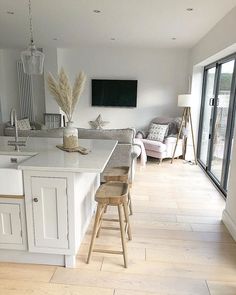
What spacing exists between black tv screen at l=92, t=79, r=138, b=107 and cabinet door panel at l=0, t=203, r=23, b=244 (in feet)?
15.6

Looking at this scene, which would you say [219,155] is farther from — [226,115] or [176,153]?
[176,153]

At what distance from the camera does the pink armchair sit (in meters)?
5.32

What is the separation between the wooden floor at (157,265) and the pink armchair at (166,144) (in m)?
2.09

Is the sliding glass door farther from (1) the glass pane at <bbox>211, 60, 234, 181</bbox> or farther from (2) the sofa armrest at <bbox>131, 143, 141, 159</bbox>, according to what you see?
(2) the sofa armrest at <bbox>131, 143, 141, 159</bbox>

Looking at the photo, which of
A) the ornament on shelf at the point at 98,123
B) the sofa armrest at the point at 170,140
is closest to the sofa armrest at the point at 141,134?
the sofa armrest at the point at 170,140

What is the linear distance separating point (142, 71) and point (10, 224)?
5150 millimetres

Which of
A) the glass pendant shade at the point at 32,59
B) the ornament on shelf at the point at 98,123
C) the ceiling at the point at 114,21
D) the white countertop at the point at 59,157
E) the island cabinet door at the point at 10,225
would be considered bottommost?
the island cabinet door at the point at 10,225

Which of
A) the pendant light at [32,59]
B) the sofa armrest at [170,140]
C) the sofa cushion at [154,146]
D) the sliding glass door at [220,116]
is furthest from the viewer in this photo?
the sofa armrest at [170,140]

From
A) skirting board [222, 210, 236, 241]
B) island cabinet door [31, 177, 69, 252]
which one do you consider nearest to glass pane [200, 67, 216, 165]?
skirting board [222, 210, 236, 241]

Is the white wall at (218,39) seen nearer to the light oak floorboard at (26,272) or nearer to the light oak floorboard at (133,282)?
the light oak floorboard at (133,282)

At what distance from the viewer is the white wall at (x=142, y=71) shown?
20.1ft

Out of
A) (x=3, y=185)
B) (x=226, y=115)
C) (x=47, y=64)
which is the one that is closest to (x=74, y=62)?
(x=47, y=64)

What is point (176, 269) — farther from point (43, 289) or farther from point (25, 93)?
point (25, 93)

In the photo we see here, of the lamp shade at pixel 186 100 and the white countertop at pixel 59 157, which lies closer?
the white countertop at pixel 59 157
